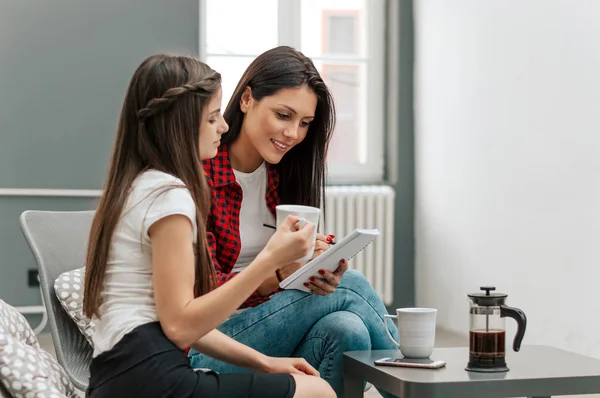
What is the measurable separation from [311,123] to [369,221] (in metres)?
2.61

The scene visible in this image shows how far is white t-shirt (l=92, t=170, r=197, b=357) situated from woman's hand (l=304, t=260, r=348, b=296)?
51 cm

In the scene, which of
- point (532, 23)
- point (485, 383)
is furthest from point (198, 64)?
point (532, 23)

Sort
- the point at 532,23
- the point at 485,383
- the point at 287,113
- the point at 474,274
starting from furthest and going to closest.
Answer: the point at 474,274, the point at 532,23, the point at 287,113, the point at 485,383

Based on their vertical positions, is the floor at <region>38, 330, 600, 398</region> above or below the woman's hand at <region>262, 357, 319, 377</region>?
below

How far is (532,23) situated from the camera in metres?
3.88

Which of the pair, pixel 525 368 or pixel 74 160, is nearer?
pixel 525 368

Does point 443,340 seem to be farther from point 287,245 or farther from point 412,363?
point 287,245

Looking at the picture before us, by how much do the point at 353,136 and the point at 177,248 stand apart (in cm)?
371

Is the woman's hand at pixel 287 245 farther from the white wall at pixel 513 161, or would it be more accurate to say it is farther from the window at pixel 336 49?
the window at pixel 336 49

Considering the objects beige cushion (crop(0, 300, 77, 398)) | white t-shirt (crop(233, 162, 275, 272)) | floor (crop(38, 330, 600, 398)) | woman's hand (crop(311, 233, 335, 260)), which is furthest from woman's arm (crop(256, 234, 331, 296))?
floor (crop(38, 330, 600, 398))

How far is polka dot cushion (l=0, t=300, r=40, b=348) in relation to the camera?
74.9 inches

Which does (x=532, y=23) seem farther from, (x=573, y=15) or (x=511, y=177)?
(x=511, y=177)

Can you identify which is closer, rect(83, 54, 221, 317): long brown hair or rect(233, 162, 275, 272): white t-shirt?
rect(83, 54, 221, 317): long brown hair

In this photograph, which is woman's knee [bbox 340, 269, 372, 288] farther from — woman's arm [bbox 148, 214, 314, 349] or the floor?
the floor
